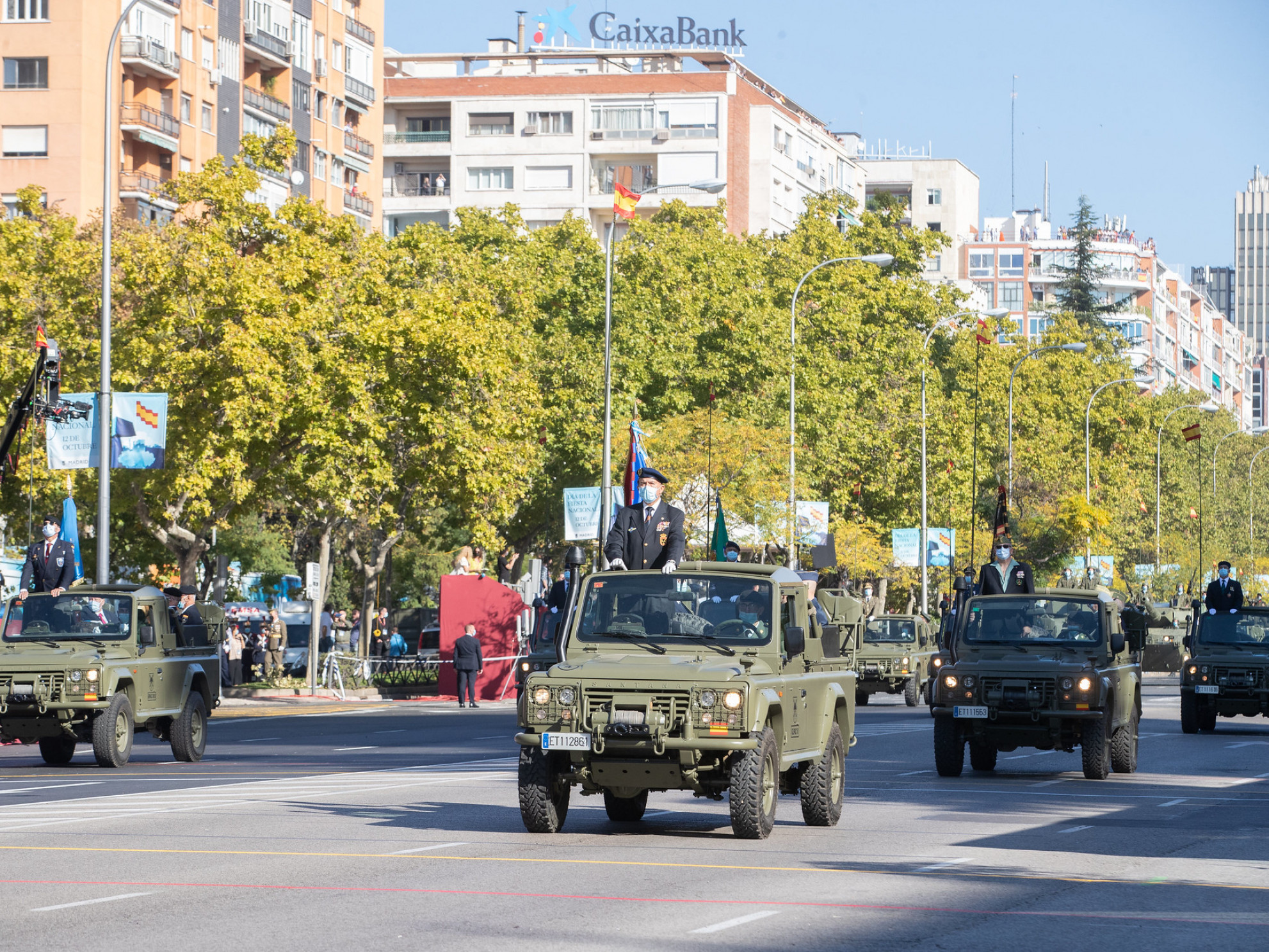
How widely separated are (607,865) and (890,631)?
94.7ft

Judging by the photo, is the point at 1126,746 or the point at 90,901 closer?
the point at 90,901

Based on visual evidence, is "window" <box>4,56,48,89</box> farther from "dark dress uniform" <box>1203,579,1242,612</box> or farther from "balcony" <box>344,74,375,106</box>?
"dark dress uniform" <box>1203,579,1242,612</box>

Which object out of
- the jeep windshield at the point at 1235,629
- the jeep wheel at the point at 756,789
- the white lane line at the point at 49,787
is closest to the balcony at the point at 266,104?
the jeep windshield at the point at 1235,629

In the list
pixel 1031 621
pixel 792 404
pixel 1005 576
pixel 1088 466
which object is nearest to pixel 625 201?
pixel 792 404

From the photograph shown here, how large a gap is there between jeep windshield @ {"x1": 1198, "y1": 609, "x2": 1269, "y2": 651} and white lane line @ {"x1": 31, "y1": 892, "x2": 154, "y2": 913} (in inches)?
913

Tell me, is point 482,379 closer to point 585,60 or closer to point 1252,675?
point 1252,675

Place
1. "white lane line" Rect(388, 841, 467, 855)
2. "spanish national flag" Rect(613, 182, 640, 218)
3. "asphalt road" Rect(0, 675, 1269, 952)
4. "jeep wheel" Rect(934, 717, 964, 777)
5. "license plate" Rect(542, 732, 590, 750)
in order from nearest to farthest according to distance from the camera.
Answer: "asphalt road" Rect(0, 675, 1269, 952) → "white lane line" Rect(388, 841, 467, 855) → "license plate" Rect(542, 732, 590, 750) → "jeep wheel" Rect(934, 717, 964, 777) → "spanish national flag" Rect(613, 182, 640, 218)

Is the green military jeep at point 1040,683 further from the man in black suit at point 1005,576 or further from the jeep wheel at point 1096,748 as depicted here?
the man in black suit at point 1005,576

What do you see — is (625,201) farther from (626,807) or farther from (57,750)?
(626,807)

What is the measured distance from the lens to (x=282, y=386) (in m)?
41.9

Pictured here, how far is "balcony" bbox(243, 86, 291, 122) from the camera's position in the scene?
81.0 metres

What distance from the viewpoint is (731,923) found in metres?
10.1

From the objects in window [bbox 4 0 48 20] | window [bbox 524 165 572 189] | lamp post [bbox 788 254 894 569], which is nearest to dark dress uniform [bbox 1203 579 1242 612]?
lamp post [bbox 788 254 894 569]

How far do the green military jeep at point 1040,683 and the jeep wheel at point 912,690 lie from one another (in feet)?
57.8
